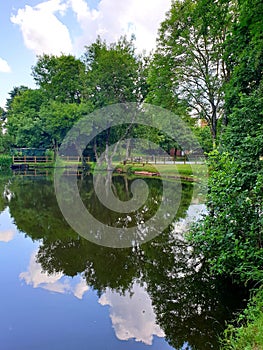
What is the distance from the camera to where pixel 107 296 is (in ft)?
14.9

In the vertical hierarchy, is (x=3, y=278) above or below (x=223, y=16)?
below

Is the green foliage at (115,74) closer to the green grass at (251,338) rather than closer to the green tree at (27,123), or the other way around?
the green tree at (27,123)

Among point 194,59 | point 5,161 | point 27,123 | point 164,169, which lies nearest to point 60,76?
point 27,123

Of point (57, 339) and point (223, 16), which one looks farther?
point (223, 16)

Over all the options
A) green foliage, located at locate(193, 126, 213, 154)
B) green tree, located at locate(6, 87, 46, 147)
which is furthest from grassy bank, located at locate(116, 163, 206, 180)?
green tree, located at locate(6, 87, 46, 147)

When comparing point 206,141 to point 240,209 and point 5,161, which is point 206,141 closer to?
point 240,209

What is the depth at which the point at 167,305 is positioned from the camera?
165 inches

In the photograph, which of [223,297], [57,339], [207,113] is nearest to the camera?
[57,339]

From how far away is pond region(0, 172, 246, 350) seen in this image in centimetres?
352

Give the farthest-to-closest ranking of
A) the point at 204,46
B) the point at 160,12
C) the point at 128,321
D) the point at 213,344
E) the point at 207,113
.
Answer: the point at 160,12 → the point at 207,113 → the point at 204,46 → the point at 128,321 → the point at 213,344

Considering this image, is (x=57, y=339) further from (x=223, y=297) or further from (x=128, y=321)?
(x=223, y=297)

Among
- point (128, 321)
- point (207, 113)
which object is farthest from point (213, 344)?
point (207, 113)

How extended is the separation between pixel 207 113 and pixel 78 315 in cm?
1104

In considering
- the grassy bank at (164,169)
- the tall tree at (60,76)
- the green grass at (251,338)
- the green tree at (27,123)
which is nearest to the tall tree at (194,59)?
the grassy bank at (164,169)
